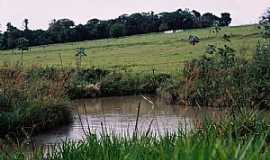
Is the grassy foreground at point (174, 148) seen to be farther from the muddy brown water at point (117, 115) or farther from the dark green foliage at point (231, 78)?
the dark green foliage at point (231, 78)

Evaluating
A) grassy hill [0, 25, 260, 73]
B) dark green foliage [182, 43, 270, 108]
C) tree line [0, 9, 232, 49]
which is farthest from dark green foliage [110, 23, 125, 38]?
dark green foliage [182, 43, 270, 108]

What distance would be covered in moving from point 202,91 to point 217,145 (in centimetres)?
2553

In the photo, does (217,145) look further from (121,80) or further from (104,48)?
(104,48)

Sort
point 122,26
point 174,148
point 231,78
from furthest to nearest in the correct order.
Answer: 1. point 122,26
2. point 231,78
3. point 174,148

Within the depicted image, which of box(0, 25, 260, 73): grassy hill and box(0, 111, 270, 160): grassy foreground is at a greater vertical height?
box(0, 111, 270, 160): grassy foreground

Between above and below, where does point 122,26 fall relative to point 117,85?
above

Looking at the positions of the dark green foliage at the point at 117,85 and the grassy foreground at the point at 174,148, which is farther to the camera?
the dark green foliage at the point at 117,85

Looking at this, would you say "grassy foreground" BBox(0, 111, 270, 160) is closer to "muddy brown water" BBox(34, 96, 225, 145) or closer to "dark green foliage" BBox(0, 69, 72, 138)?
"muddy brown water" BBox(34, 96, 225, 145)

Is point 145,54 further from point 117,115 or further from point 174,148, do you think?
point 174,148

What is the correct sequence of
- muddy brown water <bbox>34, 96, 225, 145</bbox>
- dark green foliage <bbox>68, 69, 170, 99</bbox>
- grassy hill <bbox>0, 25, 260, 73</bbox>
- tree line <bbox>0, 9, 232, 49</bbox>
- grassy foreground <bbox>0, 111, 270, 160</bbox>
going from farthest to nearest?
tree line <bbox>0, 9, 232, 49</bbox> → grassy hill <bbox>0, 25, 260, 73</bbox> → dark green foliage <bbox>68, 69, 170, 99</bbox> → muddy brown water <bbox>34, 96, 225, 145</bbox> → grassy foreground <bbox>0, 111, 270, 160</bbox>

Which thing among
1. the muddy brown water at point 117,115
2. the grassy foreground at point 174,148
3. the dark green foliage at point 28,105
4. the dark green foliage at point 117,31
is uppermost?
the dark green foliage at point 117,31

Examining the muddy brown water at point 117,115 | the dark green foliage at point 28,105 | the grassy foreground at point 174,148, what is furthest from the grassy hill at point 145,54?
the grassy foreground at point 174,148

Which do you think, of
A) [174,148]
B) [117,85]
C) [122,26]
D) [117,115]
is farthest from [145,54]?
[174,148]

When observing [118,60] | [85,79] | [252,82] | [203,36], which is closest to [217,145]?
[252,82]
